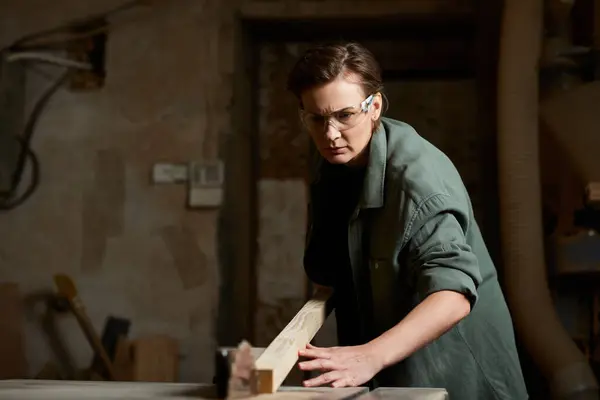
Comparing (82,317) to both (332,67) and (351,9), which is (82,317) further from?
(332,67)

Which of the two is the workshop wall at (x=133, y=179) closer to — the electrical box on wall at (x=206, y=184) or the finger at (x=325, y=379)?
the electrical box on wall at (x=206, y=184)

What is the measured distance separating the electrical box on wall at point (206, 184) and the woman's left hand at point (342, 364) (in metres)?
1.44

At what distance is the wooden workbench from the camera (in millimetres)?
946

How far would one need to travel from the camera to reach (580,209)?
7.49 feet

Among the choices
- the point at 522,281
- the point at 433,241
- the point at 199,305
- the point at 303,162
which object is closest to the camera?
the point at 433,241

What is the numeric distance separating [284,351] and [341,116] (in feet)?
1.59

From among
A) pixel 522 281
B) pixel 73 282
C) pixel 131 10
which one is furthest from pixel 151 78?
pixel 522 281

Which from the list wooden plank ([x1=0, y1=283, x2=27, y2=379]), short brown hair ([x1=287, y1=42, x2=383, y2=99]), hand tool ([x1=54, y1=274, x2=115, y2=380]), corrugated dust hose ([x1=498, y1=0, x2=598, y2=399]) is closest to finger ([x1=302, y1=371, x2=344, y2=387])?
short brown hair ([x1=287, y1=42, x2=383, y2=99])

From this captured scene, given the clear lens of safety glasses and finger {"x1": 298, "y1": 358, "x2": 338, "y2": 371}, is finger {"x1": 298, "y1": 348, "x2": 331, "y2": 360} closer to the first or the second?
finger {"x1": 298, "y1": 358, "x2": 338, "y2": 371}

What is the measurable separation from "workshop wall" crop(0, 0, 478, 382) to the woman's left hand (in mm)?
1433

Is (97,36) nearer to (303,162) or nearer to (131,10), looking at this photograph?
(131,10)

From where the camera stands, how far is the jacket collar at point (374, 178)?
1309 mm

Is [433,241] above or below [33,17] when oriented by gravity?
below

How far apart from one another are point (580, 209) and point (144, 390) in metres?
1.66
